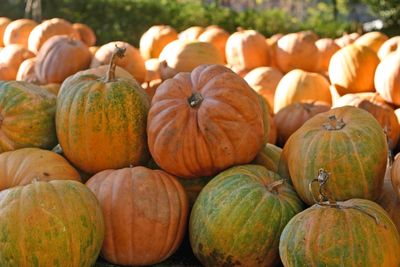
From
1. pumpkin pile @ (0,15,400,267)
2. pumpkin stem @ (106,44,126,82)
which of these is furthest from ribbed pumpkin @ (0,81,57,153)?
pumpkin stem @ (106,44,126,82)

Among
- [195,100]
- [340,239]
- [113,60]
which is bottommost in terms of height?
[340,239]

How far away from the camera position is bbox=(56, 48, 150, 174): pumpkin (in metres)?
2.84

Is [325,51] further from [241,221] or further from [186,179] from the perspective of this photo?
[241,221]

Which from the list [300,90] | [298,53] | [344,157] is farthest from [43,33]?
[344,157]

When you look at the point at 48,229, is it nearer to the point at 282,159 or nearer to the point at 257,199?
the point at 257,199

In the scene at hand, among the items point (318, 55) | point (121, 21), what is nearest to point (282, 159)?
point (318, 55)

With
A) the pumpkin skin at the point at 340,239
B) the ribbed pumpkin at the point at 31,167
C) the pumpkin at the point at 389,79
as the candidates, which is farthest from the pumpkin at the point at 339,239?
the pumpkin at the point at 389,79

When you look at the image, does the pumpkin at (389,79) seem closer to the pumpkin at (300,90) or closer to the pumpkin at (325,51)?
the pumpkin at (300,90)

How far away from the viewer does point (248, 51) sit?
5418 millimetres

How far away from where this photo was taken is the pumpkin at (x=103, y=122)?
9.32 feet

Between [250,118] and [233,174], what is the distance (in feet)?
0.93

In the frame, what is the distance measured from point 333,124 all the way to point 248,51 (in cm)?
284

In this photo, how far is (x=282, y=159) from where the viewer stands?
9.68 ft

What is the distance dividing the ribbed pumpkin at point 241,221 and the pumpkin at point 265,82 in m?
2.27
